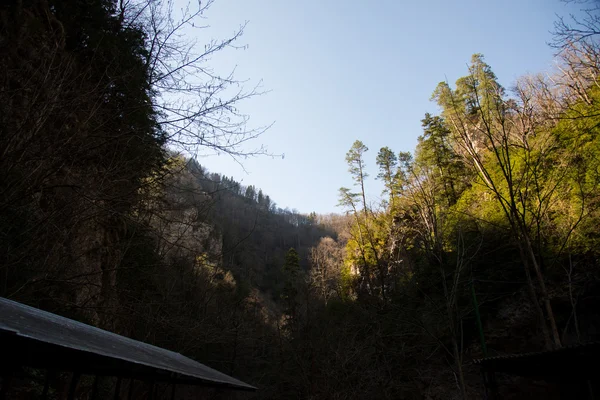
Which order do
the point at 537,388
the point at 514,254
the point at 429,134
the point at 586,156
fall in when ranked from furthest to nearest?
the point at 429,134
the point at 514,254
the point at 586,156
the point at 537,388

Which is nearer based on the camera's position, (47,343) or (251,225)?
(47,343)

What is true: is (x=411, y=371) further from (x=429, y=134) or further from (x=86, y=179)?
(x=429, y=134)

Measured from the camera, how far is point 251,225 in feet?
25.1

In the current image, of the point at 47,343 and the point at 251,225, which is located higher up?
the point at 251,225

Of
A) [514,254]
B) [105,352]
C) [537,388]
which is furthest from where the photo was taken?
[514,254]

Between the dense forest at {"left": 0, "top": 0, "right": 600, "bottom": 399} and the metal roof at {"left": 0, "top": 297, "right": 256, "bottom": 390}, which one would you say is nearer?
the metal roof at {"left": 0, "top": 297, "right": 256, "bottom": 390}

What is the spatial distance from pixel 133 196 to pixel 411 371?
12964 mm

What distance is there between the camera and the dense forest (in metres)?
3.79

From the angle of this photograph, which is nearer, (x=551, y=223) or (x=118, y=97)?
(x=118, y=97)

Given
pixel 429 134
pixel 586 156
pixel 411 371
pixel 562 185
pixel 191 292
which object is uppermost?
pixel 429 134

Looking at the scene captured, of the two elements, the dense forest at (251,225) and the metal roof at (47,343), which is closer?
the metal roof at (47,343)

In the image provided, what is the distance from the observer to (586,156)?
11.6 meters

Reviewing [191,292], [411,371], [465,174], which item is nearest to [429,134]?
[465,174]

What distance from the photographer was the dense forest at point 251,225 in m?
3.79
